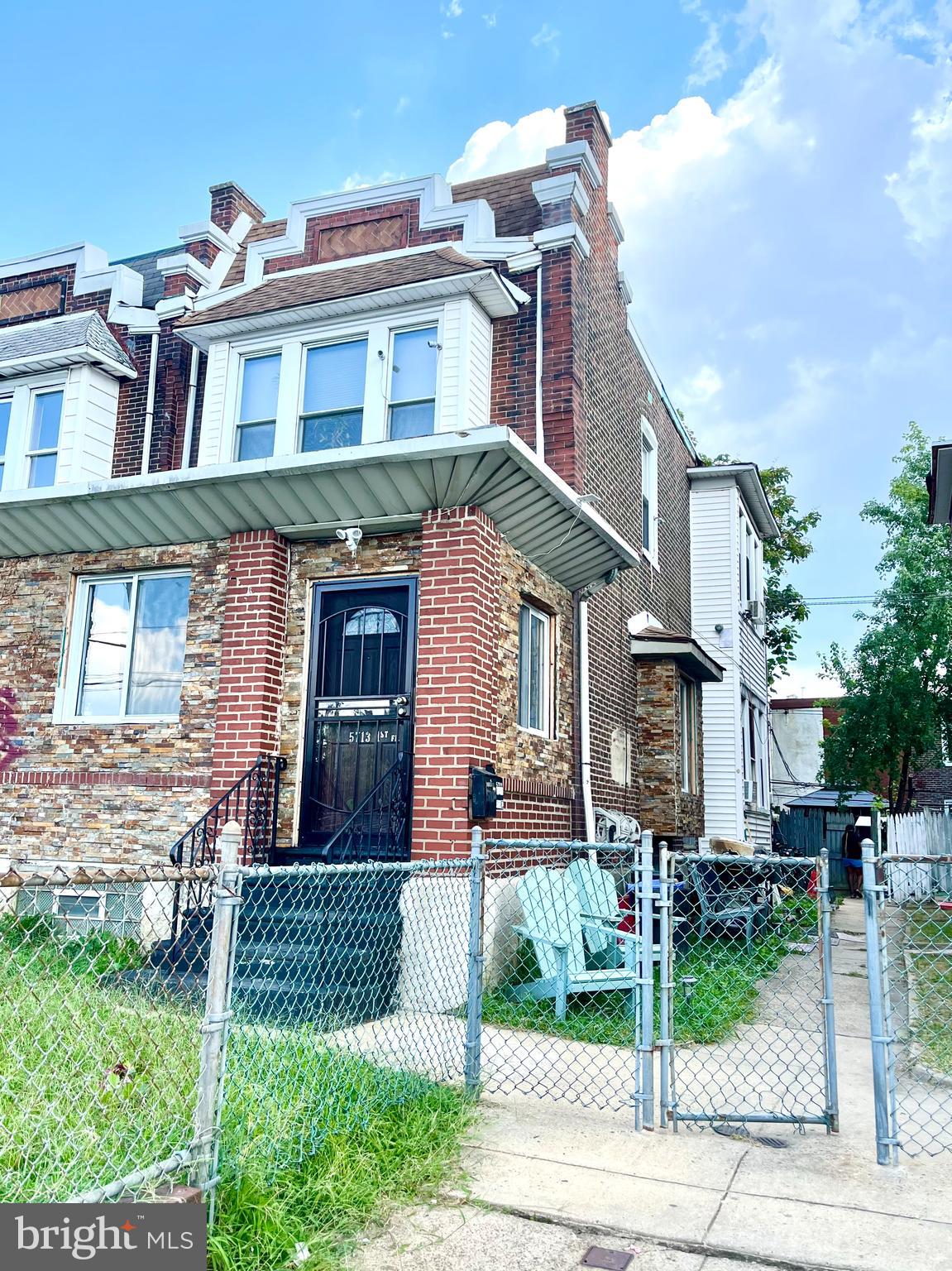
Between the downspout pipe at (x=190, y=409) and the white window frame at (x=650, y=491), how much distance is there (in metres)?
6.30

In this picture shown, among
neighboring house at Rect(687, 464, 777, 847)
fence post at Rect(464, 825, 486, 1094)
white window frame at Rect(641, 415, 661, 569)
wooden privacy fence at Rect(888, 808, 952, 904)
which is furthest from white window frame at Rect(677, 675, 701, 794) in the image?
fence post at Rect(464, 825, 486, 1094)

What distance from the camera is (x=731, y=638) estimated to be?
16641 millimetres

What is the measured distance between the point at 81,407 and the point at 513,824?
7.10 meters

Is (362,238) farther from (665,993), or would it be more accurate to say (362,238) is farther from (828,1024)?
(828,1024)

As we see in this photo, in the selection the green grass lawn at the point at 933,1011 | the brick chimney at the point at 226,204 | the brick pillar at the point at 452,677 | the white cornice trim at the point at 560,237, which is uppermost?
the brick chimney at the point at 226,204

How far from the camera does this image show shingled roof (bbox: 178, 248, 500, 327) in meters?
9.82

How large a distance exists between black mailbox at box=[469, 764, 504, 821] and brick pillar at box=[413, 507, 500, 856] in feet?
0.17

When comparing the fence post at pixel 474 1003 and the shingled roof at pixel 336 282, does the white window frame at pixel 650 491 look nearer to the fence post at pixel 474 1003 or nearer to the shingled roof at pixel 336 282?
the shingled roof at pixel 336 282

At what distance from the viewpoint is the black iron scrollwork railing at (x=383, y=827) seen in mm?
7852

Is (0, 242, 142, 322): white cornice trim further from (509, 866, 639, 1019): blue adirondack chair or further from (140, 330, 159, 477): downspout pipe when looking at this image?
(509, 866, 639, 1019): blue adirondack chair

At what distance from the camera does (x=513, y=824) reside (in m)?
8.36

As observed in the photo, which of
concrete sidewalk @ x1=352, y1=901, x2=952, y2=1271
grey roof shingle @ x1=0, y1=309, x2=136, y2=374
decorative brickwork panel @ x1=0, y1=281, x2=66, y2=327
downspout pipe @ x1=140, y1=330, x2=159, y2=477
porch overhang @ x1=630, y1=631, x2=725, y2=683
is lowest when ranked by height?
concrete sidewalk @ x1=352, y1=901, x2=952, y2=1271

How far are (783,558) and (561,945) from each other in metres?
21.4

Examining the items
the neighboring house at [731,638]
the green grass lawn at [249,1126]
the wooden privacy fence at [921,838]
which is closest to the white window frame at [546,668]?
the green grass lawn at [249,1126]
